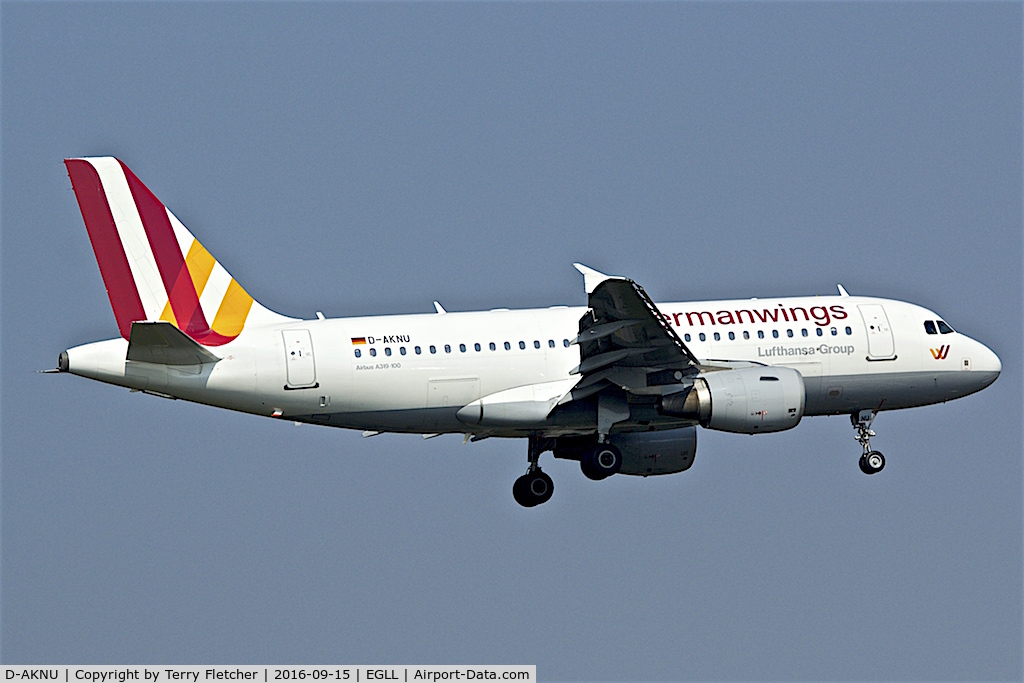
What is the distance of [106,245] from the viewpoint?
147 feet

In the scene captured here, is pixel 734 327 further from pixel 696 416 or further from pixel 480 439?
pixel 480 439

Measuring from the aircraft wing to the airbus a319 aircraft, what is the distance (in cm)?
4

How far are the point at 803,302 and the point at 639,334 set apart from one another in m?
6.56

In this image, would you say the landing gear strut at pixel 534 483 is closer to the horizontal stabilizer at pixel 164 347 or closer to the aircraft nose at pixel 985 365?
the horizontal stabilizer at pixel 164 347

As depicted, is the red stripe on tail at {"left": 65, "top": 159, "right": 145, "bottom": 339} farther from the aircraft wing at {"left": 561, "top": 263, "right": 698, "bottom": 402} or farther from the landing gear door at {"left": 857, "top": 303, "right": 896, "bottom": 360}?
the landing gear door at {"left": 857, "top": 303, "right": 896, "bottom": 360}

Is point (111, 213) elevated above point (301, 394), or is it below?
above

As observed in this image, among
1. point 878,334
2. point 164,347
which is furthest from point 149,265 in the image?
point 878,334

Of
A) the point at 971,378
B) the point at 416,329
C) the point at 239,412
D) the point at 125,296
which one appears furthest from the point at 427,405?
the point at 971,378

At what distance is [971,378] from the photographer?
1954 inches

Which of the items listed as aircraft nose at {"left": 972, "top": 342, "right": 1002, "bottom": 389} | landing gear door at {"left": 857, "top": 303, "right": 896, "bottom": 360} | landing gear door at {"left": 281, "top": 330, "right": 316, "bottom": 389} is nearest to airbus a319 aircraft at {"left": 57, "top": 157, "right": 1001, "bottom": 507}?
landing gear door at {"left": 281, "top": 330, "right": 316, "bottom": 389}

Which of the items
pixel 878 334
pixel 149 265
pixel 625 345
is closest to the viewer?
pixel 625 345

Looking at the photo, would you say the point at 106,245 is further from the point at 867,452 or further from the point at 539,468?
the point at 867,452

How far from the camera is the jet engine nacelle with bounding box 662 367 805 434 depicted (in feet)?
145

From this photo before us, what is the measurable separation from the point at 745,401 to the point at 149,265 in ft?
51.9
